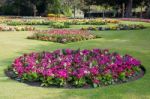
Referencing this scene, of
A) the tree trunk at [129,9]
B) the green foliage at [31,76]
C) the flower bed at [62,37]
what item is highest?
the tree trunk at [129,9]

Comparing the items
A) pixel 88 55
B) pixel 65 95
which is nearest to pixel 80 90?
pixel 65 95

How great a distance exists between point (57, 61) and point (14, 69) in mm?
1148

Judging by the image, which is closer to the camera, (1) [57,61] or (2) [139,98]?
(2) [139,98]

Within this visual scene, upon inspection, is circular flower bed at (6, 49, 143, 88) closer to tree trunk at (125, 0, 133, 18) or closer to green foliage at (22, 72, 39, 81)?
green foliage at (22, 72, 39, 81)

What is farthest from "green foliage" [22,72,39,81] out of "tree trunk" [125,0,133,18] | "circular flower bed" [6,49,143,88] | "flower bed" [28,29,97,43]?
"tree trunk" [125,0,133,18]

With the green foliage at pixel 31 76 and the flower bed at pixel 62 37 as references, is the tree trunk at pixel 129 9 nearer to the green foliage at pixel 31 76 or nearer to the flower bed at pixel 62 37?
the flower bed at pixel 62 37

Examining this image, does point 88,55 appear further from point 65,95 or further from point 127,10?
point 127,10

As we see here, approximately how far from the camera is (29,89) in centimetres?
804

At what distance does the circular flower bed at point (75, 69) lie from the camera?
8281mm

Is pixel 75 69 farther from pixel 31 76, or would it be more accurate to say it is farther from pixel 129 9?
pixel 129 9

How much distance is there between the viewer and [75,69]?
8.89 m

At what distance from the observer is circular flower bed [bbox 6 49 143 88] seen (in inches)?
326

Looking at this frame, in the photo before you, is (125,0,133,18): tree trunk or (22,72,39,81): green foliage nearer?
(22,72,39,81): green foliage

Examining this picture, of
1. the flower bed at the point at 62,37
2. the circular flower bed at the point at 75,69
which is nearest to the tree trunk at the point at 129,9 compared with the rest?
the flower bed at the point at 62,37
